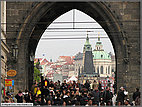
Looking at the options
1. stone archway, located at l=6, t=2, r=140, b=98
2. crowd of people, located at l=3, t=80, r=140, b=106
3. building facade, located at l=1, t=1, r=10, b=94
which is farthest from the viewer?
stone archway, located at l=6, t=2, r=140, b=98

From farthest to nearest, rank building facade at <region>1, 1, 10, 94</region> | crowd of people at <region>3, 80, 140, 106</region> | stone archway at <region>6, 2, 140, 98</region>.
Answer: stone archway at <region>6, 2, 140, 98</region> < building facade at <region>1, 1, 10, 94</region> < crowd of people at <region>3, 80, 140, 106</region>

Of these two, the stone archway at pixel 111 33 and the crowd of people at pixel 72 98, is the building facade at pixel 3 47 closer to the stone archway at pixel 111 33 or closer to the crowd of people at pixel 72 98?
the stone archway at pixel 111 33

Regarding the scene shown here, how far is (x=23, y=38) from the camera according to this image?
3934 centimetres

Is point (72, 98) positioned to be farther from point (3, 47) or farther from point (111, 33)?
point (111, 33)

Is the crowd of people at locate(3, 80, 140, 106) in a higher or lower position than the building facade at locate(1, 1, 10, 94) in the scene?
lower

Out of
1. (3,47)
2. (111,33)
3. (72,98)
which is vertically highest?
(111,33)

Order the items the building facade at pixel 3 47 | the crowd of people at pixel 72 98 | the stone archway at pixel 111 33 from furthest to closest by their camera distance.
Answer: the stone archway at pixel 111 33 → the building facade at pixel 3 47 → the crowd of people at pixel 72 98

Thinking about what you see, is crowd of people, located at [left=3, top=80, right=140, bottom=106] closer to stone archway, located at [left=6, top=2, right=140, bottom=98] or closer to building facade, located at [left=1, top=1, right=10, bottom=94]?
building facade, located at [left=1, top=1, right=10, bottom=94]

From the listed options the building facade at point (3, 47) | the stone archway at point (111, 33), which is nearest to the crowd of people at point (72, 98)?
the building facade at point (3, 47)

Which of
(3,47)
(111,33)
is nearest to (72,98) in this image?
(3,47)

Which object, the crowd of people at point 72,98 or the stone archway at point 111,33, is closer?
the crowd of people at point 72,98

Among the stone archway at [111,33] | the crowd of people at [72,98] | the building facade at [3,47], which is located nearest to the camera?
the crowd of people at [72,98]

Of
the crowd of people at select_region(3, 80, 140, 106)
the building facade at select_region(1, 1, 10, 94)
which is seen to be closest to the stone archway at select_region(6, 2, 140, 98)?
the building facade at select_region(1, 1, 10, 94)

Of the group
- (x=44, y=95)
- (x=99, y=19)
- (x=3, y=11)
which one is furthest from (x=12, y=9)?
(x=44, y=95)
